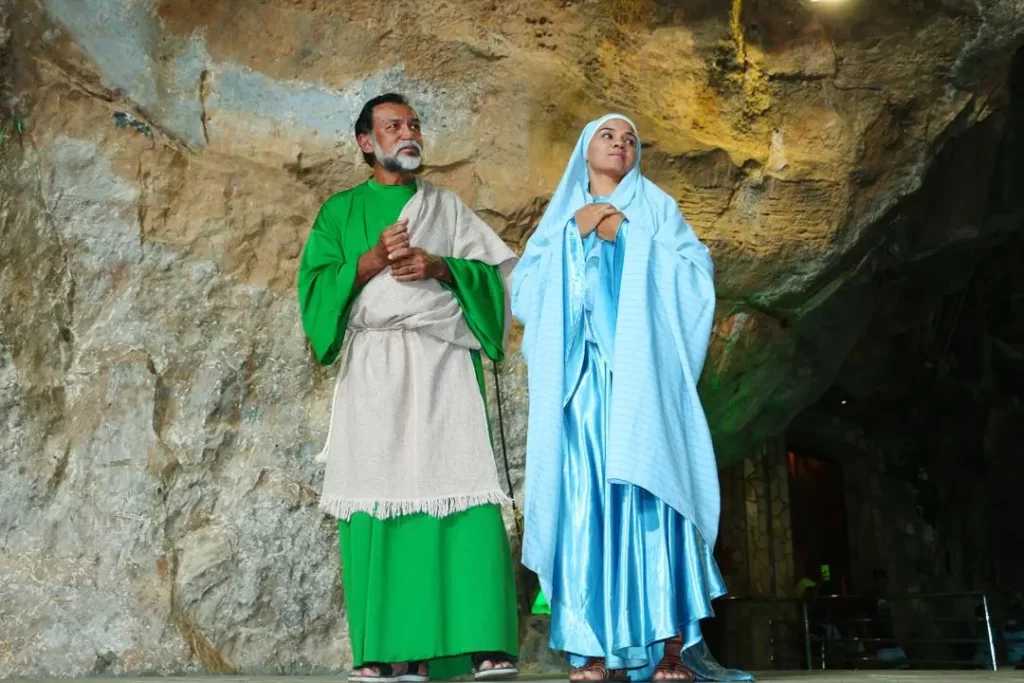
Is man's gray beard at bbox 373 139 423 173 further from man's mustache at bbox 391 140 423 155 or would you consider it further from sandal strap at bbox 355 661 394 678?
sandal strap at bbox 355 661 394 678

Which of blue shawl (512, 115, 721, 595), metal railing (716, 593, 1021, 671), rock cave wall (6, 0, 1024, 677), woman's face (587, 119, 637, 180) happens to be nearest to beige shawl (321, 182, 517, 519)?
blue shawl (512, 115, 721, 595)

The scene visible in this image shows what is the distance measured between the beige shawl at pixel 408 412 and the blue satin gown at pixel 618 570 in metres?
0.55

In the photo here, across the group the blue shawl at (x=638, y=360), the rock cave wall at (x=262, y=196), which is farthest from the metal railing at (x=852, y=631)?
the blue shawl at (x=638, y=360)

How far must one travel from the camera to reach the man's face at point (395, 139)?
14.7 ft

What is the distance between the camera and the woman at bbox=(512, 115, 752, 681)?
11.4ft

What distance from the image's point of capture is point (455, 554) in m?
4.03

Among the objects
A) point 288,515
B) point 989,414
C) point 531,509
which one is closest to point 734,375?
point 288,515

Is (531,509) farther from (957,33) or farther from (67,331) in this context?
(957,33)

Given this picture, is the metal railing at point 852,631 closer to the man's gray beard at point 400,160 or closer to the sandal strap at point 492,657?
the sandal strap at point 492,657

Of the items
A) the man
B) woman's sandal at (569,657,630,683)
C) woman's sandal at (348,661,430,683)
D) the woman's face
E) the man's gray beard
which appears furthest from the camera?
the man's gray beard

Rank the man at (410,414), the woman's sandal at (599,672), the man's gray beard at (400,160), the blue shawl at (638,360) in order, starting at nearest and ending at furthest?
the woman's sandal at (599,672) → the blue shawl at (638,360) → the man at (410,414) → the man's gray beard at (400,160)

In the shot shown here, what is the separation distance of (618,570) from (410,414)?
1067mm

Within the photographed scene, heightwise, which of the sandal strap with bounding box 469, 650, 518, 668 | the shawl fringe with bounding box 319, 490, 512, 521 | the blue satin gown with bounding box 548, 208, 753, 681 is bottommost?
the sandal strap with bounding box 469, 650, 518, 668

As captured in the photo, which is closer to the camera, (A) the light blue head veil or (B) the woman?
(B) the woman
